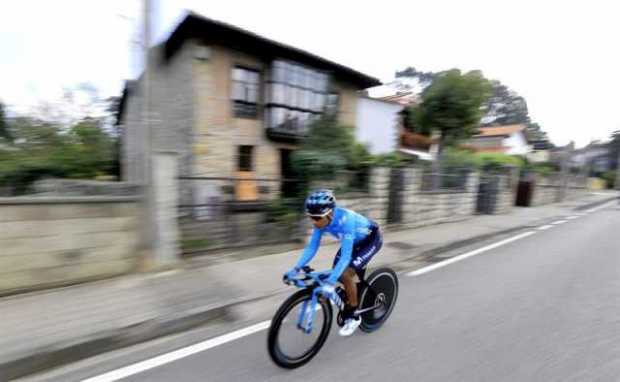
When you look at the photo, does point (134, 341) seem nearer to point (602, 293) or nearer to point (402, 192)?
point (602, 293)

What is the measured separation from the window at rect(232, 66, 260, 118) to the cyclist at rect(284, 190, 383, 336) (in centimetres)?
949

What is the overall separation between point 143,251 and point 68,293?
1011mm

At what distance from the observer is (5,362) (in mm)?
2812

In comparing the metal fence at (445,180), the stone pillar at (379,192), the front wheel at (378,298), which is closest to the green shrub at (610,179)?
the metal fence at (445,180)

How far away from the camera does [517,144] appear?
4922cm

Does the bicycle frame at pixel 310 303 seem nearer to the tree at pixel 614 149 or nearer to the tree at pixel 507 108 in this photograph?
the tree at pixel 614 149

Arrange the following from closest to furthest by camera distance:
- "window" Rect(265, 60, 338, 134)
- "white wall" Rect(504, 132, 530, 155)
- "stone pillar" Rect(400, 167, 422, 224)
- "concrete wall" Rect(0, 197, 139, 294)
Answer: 1. "concrete wall" Rect(0, 197, 139, 294)
2. "stone pillar" Rect(400, 167, 422, 224)
3. "window" Rect(265, 60, 338, 134)
4. "white wall" Rect(504, 132, 530, 155)

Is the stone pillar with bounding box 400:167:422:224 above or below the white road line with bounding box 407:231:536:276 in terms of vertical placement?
above

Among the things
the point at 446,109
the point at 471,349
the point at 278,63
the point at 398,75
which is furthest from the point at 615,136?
the point at 471,349

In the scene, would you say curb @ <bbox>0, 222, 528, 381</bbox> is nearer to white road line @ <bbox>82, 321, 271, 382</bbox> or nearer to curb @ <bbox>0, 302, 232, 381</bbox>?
curb @ <bbox>0, 302, 232, 381</bbox>

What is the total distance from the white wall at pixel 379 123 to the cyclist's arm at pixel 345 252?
51.7 feet

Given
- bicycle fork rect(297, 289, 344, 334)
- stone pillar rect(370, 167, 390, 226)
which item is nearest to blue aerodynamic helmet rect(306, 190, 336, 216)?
bicycle fork rect(297, 289, 344, 334)

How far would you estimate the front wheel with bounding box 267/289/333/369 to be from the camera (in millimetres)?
2930

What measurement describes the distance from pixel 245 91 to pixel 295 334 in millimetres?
10448
